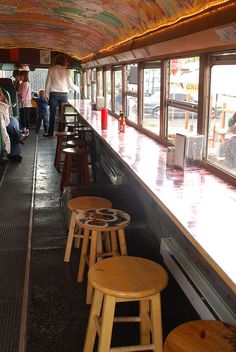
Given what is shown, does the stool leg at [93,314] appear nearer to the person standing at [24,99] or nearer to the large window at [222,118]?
the large window at [222,118]

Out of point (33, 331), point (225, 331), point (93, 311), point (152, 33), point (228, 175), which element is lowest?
point (33, 331)

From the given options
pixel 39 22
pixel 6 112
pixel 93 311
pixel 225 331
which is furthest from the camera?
pixel 6 112

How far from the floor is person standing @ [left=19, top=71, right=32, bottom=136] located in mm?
6253

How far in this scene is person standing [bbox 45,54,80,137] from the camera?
31.0ft

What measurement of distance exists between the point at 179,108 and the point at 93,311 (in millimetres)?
2046

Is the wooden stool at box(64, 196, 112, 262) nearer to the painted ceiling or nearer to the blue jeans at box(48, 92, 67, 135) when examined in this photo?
the painted ceiling

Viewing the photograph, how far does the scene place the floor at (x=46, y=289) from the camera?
2.69 m

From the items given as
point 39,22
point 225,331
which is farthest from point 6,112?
point 225,331

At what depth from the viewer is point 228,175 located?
2.70 metres

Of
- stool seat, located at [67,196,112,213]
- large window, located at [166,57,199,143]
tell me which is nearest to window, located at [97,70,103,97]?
large window, located at [166,57,199,143]

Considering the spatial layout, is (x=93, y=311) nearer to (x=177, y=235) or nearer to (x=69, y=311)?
(x=69, y=311)

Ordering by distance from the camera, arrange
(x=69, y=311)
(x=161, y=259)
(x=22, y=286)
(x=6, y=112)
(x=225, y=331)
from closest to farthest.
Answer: (x=225, y=331) → (x=69, y=311) → (x=22, y=286) → (x=161, y=259) → (x=6, y=112)

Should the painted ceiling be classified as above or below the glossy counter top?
above

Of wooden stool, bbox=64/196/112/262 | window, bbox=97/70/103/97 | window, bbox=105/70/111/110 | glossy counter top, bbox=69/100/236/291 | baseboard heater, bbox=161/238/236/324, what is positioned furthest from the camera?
window, bbox=97/70/103/97
